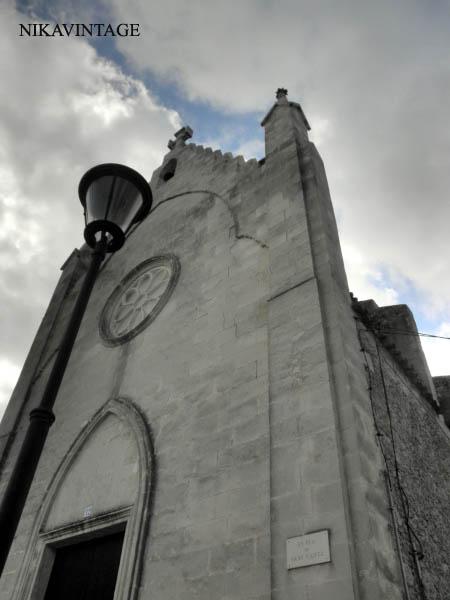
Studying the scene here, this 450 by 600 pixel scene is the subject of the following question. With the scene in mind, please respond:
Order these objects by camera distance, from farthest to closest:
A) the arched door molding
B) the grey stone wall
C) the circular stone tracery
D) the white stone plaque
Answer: the circular stone tracery
the arched door molding
the grey stone wall
the white stone plaque

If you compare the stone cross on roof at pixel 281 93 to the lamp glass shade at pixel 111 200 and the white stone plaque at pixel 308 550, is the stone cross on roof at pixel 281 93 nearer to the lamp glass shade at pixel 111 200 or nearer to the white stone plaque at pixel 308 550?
the lamp glass shade at pixel 111 200

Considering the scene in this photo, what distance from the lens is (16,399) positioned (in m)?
10.7

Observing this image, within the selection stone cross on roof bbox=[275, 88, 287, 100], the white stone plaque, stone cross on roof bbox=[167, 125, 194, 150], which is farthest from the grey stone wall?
stone cross on roof bbox=[167, 125, 194, 150]

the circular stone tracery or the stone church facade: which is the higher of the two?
the circular stone tracery

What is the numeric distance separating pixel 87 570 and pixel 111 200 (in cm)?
487

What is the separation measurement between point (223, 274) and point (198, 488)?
11.9 feet

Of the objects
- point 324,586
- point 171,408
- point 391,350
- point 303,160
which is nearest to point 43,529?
point 171,408

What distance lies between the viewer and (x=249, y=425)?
570 cm

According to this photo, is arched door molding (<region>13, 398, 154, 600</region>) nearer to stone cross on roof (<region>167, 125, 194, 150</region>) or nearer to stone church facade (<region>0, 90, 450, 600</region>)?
stone church facade (<region>0, 90, 450, 600</region>)

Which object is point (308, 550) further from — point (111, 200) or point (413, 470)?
point (111, 200)

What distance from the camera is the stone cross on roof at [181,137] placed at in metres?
15.4

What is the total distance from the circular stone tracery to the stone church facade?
56mm

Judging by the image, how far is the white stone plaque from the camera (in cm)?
411

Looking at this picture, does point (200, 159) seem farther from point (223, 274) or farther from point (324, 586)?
point (324, 586)
